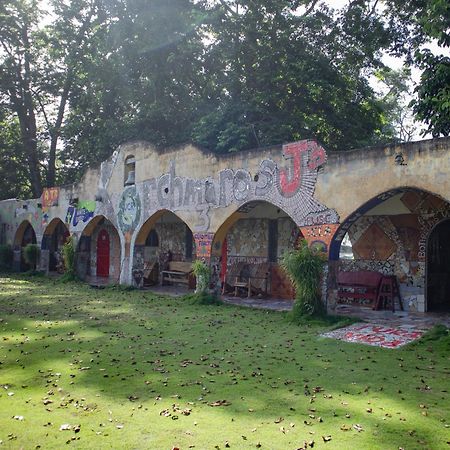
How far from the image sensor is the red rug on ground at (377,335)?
7976mm

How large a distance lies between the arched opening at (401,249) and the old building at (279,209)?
27 millimetres

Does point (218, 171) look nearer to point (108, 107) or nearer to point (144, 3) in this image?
point (144, 3)

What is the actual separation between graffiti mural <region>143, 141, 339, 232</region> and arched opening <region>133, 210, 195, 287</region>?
9.64ft

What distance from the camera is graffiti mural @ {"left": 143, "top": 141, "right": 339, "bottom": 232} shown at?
10.7 meters

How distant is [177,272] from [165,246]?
1.88 meters

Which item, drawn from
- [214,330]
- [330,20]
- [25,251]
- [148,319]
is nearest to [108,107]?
[25,251]

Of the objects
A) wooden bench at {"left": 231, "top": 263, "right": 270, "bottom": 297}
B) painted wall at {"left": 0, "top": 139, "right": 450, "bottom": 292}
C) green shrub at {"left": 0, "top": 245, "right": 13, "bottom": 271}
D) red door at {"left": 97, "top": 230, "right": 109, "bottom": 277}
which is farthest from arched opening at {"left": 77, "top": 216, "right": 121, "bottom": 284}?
wooden bench at {"left": 231, "top": 263, "right": 270, "bottom": 297}

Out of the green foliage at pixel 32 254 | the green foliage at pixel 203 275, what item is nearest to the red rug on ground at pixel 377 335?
the green foliage at pixel 203 275

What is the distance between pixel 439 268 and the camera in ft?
41.1

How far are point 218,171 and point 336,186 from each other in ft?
13.0

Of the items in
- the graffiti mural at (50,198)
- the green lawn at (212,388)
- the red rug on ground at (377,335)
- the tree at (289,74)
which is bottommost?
the green lawn at (212,388)

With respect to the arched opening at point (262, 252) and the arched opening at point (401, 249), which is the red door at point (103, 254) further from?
the arched opening at point (401, 249)

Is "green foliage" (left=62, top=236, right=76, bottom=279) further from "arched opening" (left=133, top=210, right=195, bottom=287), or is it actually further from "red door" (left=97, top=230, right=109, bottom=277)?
"arched opening" (left=133, top=210, right=195, bottom=287)

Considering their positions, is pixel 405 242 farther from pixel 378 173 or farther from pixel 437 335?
pixel 437 335
